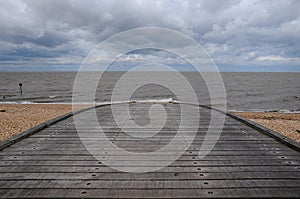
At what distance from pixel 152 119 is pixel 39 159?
12.7 feet

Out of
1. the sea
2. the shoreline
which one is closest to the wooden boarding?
the shoreline

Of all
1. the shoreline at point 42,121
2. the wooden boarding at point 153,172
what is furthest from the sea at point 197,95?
the wooden boarding at point 153,172

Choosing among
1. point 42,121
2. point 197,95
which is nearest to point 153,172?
point 42,121

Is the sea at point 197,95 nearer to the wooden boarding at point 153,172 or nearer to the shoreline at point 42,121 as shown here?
the shoreline at point 42,121

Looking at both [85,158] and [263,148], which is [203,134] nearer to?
[263,148]

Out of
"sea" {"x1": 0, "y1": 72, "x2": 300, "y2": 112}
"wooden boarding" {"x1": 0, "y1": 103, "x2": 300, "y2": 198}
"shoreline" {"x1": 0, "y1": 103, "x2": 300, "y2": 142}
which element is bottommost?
"sea" {"x1": 0, "y1": 72, "x2": 300, "y2": 112}

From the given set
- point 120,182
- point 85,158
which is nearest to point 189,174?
point 120,182

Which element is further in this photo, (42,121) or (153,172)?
(42,121)

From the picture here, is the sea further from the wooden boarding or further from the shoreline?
the wooden boarding

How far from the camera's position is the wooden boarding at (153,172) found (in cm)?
270

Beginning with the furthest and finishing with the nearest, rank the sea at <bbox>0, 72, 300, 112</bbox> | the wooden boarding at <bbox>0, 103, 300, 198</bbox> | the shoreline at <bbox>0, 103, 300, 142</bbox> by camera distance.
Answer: the sea at <bbox>0, 72, 300, 112</bbox>, the shoreline at <bbox>0, 103, 300, 142</bbox>, the wooden boarding at <bbox>0, 103, 300, 198</bbox>

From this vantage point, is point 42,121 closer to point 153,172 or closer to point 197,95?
point 153,172

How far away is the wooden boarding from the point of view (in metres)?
2.70

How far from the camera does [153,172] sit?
3215mm
